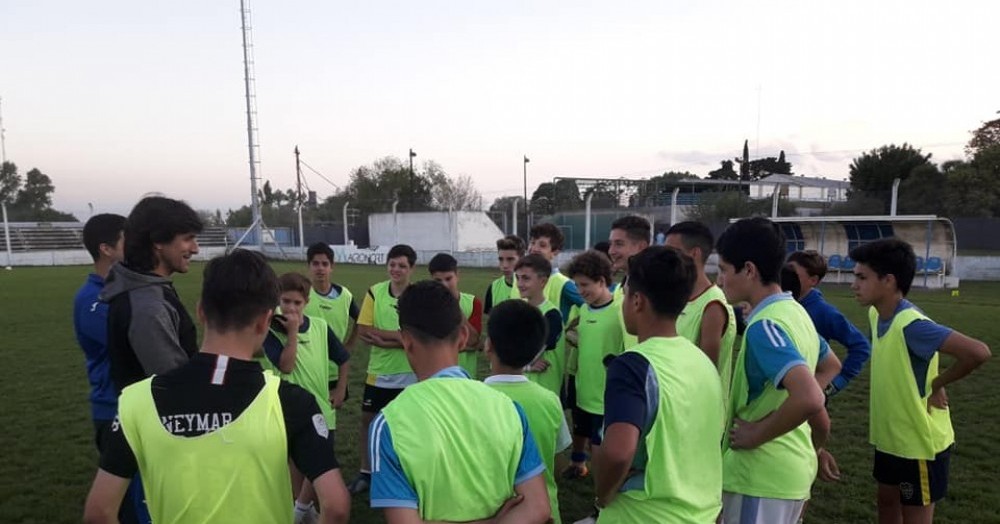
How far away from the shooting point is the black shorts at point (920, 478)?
3.16m

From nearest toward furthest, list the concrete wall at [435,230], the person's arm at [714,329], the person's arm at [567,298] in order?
the person's arm at [714,329]
the person's arm at [567,298]
the concrete wall at [435,230]

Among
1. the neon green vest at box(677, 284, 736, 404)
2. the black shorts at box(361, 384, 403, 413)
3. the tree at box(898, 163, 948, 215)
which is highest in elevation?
the tree at box(898, 163, 948, 215)

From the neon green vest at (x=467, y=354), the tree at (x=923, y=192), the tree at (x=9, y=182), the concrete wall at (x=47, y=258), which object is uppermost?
the tree at (x=9, y=182)

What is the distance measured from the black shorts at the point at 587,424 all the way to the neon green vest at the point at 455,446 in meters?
2.48

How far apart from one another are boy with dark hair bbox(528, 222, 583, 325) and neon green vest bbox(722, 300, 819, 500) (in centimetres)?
245

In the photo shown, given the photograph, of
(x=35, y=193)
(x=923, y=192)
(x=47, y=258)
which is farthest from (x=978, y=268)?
(x=35, y=193)

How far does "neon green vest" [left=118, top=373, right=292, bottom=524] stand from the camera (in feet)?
5.67

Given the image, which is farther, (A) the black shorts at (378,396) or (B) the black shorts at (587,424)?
(A) the black shorts at (378,396)

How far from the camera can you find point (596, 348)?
437 centimetres

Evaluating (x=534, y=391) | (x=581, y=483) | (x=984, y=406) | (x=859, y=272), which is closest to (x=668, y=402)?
(x=534, y=391)

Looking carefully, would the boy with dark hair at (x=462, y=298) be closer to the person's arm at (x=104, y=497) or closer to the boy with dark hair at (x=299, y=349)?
the boy with dark hair at (x=299, y=349)

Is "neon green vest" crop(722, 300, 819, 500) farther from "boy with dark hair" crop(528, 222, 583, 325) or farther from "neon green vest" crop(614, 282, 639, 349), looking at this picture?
"boy with dark hair" crop(528, 222, 583, 325)

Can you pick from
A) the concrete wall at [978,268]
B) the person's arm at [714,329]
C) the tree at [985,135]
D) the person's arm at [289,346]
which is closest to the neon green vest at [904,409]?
the person's arm at [714,329]

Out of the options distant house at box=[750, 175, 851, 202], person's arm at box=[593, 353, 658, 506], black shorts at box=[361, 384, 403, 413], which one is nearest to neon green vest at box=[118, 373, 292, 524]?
person's arm at box=[593, 353, 658, 506]
